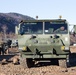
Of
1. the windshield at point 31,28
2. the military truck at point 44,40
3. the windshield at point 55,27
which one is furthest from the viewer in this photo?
the windshield at point 31,28

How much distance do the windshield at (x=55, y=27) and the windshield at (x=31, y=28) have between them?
0.30 meters

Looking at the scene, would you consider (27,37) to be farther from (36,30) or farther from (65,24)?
(65,24)

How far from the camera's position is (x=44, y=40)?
1781cm

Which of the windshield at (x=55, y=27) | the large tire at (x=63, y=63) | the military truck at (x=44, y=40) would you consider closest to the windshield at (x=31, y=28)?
the military truck at (x=44, y=40)

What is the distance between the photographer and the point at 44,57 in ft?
58.8

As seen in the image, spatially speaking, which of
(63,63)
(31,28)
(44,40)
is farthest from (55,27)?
(63,63)

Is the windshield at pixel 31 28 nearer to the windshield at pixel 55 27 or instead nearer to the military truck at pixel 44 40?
the military truck at pixel 44 40

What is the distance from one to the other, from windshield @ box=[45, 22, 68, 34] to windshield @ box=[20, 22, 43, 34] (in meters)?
0.30

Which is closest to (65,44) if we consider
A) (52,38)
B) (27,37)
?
(52,38)

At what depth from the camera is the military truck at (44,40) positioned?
17.7 meters

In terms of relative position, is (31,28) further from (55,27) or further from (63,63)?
(63,63)

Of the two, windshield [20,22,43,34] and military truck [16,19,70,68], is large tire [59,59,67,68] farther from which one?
windshield [20,22,43,34]

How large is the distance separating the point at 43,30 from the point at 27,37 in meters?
0.88

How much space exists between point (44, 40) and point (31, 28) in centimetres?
92
